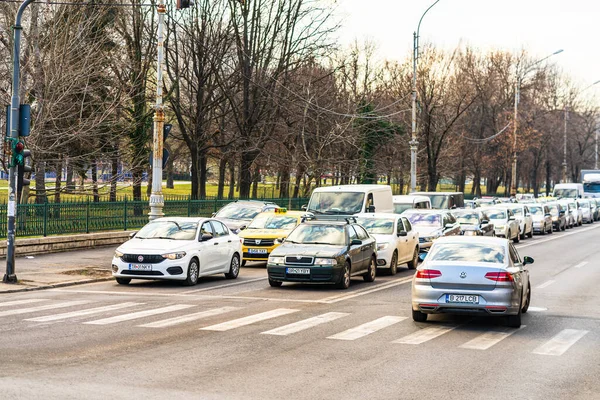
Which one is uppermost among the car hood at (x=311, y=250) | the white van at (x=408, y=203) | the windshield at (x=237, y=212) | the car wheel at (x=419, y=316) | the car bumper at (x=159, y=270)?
the white van at (x=408, y=203)

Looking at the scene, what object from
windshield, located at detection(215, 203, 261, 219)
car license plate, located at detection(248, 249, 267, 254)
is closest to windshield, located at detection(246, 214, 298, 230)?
car license plate, located at detection(248, 249, 267, 254)

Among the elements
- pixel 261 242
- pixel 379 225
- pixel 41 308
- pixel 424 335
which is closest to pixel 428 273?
pixel 424 335

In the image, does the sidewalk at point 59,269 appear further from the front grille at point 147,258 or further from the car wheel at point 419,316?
the car wheel at point 419,316

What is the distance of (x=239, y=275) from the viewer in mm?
25172

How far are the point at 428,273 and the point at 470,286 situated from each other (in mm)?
686

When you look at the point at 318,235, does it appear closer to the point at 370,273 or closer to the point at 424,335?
the point at 370,273

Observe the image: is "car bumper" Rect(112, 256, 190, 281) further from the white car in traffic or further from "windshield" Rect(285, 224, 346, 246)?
the white car in traffic

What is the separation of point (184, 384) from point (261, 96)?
42654 millimetres

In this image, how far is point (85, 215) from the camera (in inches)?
1232

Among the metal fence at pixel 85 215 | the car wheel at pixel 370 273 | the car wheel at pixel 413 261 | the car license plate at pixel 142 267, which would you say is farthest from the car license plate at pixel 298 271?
the metal fence at pixel 85 215

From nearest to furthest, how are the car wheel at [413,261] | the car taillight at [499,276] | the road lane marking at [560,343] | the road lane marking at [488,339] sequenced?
the road lane marking at [560,343] < the road lane marking at [488,339] < the car taillight at [499,276] < the car wheel at [413,261]

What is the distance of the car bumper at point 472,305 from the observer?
48.0 ft

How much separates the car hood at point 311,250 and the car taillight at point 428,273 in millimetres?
5757

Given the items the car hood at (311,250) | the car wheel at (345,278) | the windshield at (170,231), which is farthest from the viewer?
the windshield at (170,231)
